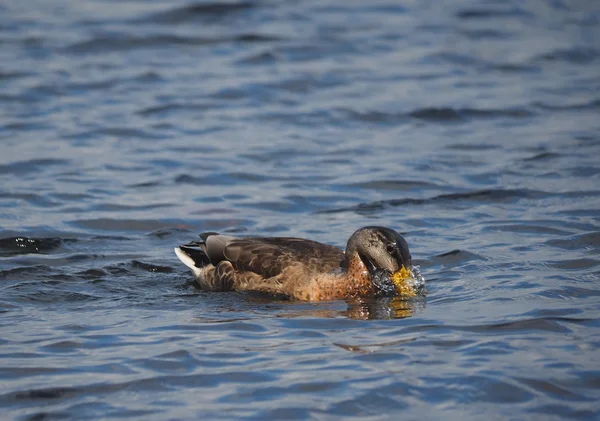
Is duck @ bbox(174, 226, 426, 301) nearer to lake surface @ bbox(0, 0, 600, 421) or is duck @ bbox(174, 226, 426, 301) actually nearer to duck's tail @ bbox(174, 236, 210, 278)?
duck's tail @ bbox(174, 236, 210, 278)

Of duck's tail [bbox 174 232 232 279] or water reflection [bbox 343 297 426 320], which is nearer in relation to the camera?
water reflection [bbox 343 297 426 320]

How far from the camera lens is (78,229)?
12.0 meters

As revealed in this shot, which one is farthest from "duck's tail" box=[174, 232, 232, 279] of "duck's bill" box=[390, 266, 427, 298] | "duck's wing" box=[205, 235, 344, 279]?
"duck's bill" box=[390, 266, 427, 298]

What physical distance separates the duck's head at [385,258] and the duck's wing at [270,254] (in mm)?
285

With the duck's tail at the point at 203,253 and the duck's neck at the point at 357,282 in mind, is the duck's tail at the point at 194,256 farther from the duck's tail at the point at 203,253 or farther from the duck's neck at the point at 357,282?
the duck's neck at the point at 357,282

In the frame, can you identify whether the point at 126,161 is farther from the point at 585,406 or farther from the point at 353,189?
the point at 585,406

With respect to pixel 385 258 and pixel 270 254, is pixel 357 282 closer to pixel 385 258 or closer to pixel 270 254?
pixel 385 258

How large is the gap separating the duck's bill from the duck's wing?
59 cm

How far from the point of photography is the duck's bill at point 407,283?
31.2 ft

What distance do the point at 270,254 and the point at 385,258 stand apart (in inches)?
42.4

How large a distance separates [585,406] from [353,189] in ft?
22.5

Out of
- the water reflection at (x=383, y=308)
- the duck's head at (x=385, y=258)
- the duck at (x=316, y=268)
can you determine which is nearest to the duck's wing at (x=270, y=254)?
the duck at (x=316, y=268)

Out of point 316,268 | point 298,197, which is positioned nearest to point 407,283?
point 316,268

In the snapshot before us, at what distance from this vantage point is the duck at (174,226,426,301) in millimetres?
9617
